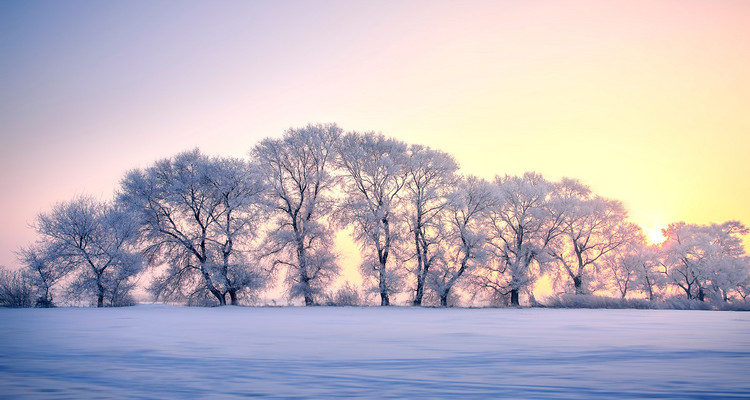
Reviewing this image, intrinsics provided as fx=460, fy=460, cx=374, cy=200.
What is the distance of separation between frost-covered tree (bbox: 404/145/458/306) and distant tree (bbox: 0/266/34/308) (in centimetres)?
2329

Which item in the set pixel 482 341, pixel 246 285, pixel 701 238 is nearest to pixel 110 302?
pixel 246 285

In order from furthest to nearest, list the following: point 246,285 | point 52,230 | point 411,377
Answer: point 246,285 → point 52,230 → point 411,377

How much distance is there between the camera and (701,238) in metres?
38.9

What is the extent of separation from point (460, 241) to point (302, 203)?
11.5 meters

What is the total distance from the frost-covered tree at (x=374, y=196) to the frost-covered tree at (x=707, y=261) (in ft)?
→ 83.4

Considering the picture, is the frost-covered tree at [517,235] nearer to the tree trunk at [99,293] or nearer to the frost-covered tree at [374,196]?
the frost-covered tree at [374,196]

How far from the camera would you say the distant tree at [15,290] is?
26188 millimetres

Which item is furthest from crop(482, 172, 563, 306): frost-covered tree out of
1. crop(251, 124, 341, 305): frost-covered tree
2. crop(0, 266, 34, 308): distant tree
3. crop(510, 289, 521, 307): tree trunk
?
crop(0, 266, 34, 308): distant tree

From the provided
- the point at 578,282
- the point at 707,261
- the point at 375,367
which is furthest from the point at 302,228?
the point at 707,261

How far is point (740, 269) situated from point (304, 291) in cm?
3545

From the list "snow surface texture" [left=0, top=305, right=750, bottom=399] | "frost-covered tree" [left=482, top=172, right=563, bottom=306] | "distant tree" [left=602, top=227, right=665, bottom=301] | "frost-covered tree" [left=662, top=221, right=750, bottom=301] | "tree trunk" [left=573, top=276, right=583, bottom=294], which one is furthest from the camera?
"distant tree" [left=602, top=227, right=665, bottom=301]

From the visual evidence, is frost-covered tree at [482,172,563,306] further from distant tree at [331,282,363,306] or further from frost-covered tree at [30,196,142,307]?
frost-covered tree at [30,196,142,307]

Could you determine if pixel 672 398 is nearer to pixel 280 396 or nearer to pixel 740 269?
pixel 280 396

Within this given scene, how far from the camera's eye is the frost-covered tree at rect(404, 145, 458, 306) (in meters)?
31.4
